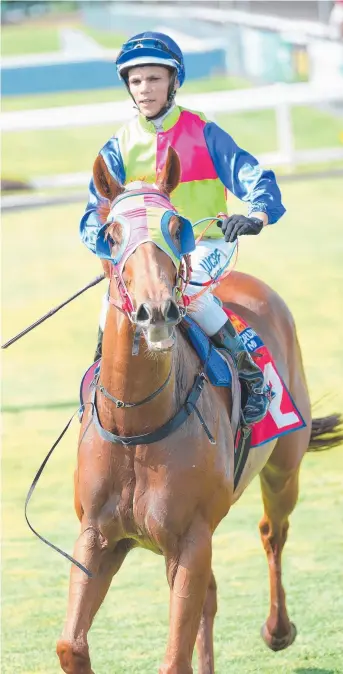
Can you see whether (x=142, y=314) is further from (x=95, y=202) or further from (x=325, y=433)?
(x=325, y=433)

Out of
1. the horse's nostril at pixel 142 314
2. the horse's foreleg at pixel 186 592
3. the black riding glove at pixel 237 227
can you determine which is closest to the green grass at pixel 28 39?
the black riding glove at pixel 237 227

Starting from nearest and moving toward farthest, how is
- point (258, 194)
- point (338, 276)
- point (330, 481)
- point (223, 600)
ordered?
1. point (258, 194)
2. point (223, 600)
3. point (330, 481)
4. point (338, 276)

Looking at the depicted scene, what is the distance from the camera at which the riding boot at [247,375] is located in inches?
188

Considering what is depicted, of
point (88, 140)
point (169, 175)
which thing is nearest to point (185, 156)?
point (169, 175)

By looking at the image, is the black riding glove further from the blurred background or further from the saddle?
the blurred background

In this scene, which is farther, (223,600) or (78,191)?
(78,191)

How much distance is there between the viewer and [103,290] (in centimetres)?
1263

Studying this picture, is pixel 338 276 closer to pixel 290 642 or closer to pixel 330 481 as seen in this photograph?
pixel 330 481

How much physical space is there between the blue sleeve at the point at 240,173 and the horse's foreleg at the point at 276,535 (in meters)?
1.59

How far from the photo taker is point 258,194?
4543 millimetres

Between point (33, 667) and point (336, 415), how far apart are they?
2.00 metres

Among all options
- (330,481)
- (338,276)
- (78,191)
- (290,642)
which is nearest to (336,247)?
(338,276)

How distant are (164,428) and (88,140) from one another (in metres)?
18.2

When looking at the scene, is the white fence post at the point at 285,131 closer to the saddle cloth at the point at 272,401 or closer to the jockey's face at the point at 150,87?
the saddle cloth at the point at 272,401
